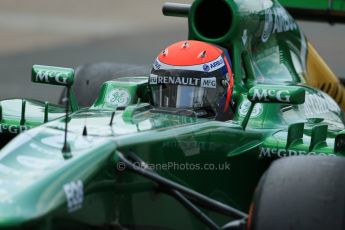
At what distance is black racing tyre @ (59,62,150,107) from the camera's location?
9203 millimetres

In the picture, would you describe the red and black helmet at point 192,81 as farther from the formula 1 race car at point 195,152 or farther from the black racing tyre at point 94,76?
the black racing tyre at point 94,76

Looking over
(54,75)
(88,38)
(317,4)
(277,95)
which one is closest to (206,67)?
(277,95)

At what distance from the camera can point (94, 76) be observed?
30.6 ft

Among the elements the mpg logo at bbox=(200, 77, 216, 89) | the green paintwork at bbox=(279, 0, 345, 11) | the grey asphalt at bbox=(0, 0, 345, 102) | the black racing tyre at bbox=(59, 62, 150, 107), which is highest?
the mpg logo at bbox=(200, 77, 216, 89)

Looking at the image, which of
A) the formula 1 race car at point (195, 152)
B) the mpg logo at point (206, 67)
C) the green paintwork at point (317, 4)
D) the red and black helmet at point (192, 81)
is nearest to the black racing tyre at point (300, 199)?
the formula 1 race car at point (195, 152)

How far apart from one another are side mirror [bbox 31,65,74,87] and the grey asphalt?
594cm

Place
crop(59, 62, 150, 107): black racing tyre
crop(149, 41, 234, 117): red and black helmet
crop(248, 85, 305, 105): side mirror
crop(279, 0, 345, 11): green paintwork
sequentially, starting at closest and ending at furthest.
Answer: crop(248, 85, 305, 105): side mirror
crop(149, 41, 234, 117): red and black helmet
crop(59, 62, 150, 107): black racing tyre
crop(279, 0, 345, 11): green paintwork

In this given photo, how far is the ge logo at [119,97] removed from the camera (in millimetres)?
7135

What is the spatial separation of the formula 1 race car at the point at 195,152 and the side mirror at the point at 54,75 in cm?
1

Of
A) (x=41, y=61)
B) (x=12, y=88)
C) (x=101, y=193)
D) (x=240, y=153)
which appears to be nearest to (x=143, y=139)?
(x=101, y=193)

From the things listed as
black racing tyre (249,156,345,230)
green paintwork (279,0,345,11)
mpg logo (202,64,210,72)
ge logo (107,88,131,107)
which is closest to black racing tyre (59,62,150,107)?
green paintwork (279,0,345,11)

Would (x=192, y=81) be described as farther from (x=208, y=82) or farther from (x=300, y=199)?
(x=300, y=199)

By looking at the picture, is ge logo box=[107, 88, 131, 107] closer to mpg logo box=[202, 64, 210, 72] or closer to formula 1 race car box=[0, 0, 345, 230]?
formula 1 race car box=[0, 0, 345, 230]

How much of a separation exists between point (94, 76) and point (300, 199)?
437cm
